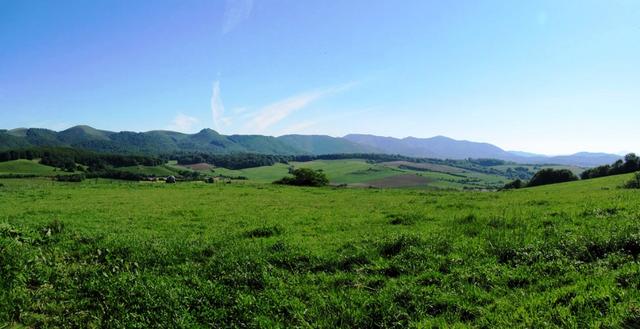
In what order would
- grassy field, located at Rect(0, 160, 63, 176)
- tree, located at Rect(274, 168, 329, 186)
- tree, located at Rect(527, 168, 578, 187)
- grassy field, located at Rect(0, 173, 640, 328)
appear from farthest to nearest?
grassy field, located at Rect(0, 160, 63, 176), tree, located at Rect(527, 168, 578, 187), tree, located at Rect(274, 168, 329, 186), grassy field, located at Rect(0, 173, 640, 328)

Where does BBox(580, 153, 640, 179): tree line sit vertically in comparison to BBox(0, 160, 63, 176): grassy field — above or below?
above

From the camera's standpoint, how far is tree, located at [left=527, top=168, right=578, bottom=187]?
7916cm

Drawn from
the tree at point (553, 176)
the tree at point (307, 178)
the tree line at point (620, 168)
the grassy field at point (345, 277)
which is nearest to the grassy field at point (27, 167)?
the tree at point (307, 178)

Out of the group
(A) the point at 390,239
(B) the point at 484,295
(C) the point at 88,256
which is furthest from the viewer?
(C) the point at 88,256

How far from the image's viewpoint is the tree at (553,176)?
79.2 meters

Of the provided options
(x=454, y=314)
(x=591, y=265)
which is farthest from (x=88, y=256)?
(x=591, y=265)

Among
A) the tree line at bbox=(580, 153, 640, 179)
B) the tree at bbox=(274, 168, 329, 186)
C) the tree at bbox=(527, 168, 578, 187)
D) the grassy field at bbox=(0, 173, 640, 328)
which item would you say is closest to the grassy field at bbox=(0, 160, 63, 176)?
the tree at bbox=(274, 168, 329, 186)

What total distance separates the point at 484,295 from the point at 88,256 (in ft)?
38.5

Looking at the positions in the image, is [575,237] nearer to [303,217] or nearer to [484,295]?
[484,295]

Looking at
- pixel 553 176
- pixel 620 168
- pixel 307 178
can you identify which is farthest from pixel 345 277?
pixel 553 176

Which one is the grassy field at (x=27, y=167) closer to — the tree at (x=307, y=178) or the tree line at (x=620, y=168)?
the tree at (x=307, y=178)

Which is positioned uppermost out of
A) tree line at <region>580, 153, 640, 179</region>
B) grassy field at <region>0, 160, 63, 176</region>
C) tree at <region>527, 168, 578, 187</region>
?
tree line at <region>580, 153, 640, 179</region>

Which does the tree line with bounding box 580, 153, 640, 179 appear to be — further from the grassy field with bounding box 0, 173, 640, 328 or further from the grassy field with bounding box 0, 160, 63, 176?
the grassy field with bounding box 0, 160, 63, 176

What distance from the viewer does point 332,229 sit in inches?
582
